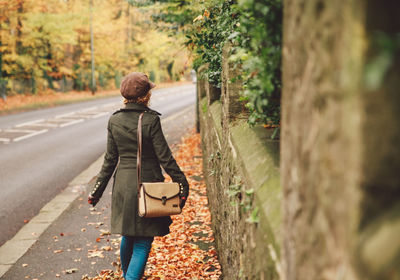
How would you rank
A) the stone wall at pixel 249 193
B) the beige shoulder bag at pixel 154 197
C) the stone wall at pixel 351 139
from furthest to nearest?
the beige shoulder bag at pixel 154 197 < the stone wall at pixel 249 193 < the stone wall at pixel 351 139

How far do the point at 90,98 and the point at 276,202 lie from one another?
34010mm

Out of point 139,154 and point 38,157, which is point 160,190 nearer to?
point 139,154

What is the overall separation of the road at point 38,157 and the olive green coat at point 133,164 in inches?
127

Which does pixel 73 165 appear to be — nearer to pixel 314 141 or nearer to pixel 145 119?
pixel 145 119

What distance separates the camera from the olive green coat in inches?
135

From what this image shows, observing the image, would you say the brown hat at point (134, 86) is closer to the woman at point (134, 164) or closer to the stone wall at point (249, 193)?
the woman at point (134, 164)

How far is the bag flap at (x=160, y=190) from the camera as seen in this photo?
11.1 ft

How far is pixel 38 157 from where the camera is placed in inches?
447

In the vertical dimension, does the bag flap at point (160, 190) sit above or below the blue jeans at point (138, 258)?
above

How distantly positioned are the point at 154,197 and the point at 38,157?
9.01m

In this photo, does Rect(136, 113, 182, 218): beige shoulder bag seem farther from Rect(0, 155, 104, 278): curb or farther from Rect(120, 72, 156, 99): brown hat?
Rect(0, 155, 104, 278): curb

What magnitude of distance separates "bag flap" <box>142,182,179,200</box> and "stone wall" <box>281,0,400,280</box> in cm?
214

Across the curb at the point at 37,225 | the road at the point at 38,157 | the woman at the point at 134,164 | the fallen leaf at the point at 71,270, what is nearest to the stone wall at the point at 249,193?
the woman at the point at 134,164

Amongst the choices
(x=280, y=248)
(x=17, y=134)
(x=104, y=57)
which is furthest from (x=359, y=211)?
(x=104, y=57)
